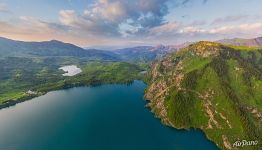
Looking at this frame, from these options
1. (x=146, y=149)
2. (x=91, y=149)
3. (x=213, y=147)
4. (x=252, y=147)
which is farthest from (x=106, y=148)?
(x=252, y=147)

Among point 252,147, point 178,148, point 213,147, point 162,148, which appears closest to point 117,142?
point 162,148

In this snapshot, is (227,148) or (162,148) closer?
(162,148)

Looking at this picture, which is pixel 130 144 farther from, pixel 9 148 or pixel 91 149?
pixel 9 148

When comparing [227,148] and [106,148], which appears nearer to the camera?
[106,148]

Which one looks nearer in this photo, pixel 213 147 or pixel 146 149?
pixel 146 149

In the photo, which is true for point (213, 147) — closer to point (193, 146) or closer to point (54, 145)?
point (193, 146)

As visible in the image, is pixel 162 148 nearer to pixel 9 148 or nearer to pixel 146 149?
Answer: pixel 146 149

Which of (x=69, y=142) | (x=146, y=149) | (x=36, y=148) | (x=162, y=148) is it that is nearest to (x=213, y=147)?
(x=162, y=148)
